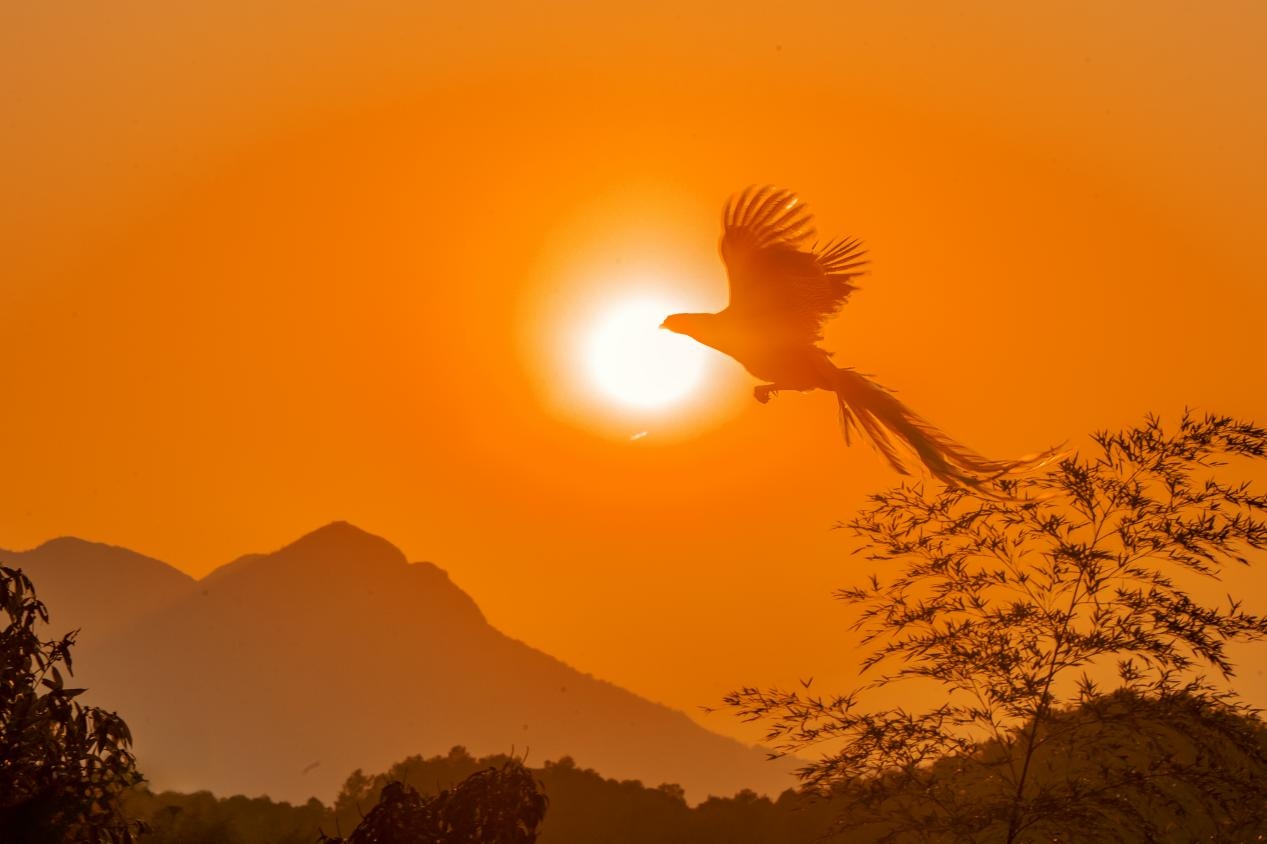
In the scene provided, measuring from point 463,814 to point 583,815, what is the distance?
18715mm

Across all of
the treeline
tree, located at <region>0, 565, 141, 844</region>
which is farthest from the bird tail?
the treeline

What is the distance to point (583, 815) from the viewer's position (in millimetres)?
28766

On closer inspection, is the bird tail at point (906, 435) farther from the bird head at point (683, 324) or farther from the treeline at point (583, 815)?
the treeline at point (583, 815)

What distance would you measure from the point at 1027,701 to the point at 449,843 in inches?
220

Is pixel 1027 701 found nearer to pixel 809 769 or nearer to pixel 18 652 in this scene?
pixel 809 769

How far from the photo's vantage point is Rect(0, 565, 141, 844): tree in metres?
9.28

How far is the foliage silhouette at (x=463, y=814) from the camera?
34.8ft

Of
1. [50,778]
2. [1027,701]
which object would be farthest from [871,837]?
[50,778]

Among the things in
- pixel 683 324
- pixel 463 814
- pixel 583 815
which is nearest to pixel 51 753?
pixel 463 814

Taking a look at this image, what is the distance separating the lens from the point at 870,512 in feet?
46.6

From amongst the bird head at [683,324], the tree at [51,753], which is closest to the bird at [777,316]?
the bird head at [683,324]

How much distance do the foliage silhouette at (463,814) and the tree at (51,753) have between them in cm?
169

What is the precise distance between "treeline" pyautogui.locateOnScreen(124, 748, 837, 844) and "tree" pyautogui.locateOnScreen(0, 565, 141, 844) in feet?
50.1

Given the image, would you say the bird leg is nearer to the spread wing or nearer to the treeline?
the spread wing
